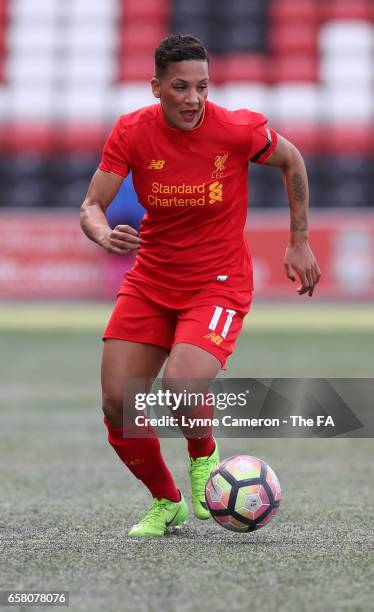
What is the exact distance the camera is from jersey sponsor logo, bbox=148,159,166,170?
4.99 meters

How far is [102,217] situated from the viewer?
4.98 metres

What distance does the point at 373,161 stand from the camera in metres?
22.3

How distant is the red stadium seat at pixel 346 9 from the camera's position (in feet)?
76.0

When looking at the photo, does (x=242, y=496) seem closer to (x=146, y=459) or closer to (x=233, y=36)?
(x=146, y=459)

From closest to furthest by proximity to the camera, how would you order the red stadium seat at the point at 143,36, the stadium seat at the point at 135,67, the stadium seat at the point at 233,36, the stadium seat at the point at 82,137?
the stadium seat at the point at 82,137 → the stadium seat at the point at 233,36 → the stadium seat at the point at 135,67 → the red stadium seat at the point at 143,36

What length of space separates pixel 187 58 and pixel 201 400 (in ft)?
4.71

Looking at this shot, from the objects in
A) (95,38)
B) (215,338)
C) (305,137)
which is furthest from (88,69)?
(215,338)

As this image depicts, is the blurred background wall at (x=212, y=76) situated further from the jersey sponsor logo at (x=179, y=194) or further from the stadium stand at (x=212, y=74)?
the jersey sponsor logo at (x=179, y=194)

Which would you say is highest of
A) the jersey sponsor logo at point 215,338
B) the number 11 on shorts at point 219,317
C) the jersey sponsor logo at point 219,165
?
the jersey sponsor logo at point 219,165

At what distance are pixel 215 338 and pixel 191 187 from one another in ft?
2.13

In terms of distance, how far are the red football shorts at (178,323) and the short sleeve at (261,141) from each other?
636mm

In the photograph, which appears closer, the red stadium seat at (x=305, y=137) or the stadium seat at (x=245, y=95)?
the red stadium seat at (x=305, y=137)

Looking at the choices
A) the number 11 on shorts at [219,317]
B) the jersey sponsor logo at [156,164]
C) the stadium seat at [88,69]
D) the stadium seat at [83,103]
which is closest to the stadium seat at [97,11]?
the stadium seat at [88,69]

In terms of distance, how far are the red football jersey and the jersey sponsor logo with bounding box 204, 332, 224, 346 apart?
0.21 metres
